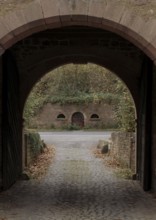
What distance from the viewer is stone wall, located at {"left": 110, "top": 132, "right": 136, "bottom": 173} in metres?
15.9

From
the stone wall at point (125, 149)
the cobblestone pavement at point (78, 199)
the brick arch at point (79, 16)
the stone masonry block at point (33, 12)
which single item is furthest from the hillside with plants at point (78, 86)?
the stone masonry block at point (33, 12)

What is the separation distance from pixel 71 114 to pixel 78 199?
29.4 meters

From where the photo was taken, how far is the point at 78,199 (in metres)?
10.4

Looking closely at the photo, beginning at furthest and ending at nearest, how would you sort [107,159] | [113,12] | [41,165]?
[107,159], [41,165], [113,12]

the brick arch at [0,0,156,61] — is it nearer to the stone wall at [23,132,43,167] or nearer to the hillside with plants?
the stone wall at [23,132,43,167]

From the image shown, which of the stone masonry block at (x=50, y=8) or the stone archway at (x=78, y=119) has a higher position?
the stone masonry block at (x=50, y=8)

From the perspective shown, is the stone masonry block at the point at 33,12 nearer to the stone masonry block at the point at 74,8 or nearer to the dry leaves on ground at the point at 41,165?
the stone masonry block at the point at 74,8

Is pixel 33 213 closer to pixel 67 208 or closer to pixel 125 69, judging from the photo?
pixel 67 208

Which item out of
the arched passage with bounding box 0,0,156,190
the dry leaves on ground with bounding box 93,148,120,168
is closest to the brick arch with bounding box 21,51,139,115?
the arched passage with bounding box 0,0,156,190

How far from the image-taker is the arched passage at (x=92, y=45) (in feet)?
24.2

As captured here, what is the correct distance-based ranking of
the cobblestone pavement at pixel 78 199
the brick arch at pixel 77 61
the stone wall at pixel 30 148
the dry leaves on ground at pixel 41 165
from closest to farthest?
the cobblestone pavement at pixel 78 199 < the brick arch at pixel 77 61 < the dry leaves on ground at pixel 41 165 < the stone wall at pixel 30 148

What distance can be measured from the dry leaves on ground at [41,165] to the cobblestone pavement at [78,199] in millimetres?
370

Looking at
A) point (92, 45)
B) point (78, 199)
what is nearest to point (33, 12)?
point (78, 199)

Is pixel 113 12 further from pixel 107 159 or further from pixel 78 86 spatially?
pixel 78 86
